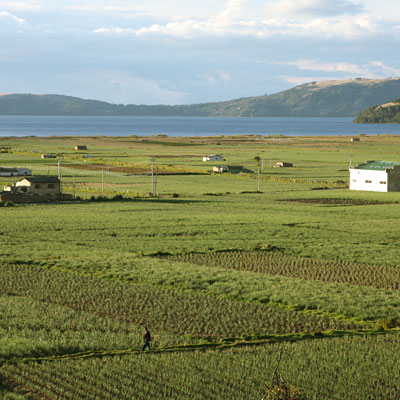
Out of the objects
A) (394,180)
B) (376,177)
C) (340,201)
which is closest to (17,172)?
(340,201)

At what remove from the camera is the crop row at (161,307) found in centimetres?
2670

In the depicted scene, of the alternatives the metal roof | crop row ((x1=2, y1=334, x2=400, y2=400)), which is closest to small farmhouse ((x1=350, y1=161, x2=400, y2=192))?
the metal roof

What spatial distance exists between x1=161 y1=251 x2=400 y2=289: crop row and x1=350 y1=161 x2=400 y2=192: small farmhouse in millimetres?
42096

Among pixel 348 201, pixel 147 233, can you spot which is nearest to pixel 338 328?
pixel 147 233

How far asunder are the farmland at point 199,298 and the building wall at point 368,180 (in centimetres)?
1381

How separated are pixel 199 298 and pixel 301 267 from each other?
31.4 feet

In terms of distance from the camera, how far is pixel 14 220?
55.5m

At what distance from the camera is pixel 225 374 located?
21344mm

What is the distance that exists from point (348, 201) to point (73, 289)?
44.0m

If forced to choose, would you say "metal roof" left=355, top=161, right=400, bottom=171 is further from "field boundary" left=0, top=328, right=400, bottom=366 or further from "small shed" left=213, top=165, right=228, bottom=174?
"field boundary" left=0, top=328, right=400, bottom=366

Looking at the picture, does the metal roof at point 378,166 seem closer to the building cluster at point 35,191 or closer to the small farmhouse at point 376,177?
the small farmhouse at point 376,177

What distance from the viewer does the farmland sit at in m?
21.0

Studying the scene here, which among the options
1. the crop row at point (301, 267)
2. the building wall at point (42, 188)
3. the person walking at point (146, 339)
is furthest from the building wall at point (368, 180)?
the person walking at point (146, 339)

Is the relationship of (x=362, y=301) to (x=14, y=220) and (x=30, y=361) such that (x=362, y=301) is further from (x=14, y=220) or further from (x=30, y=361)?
(x=14, y=220)
